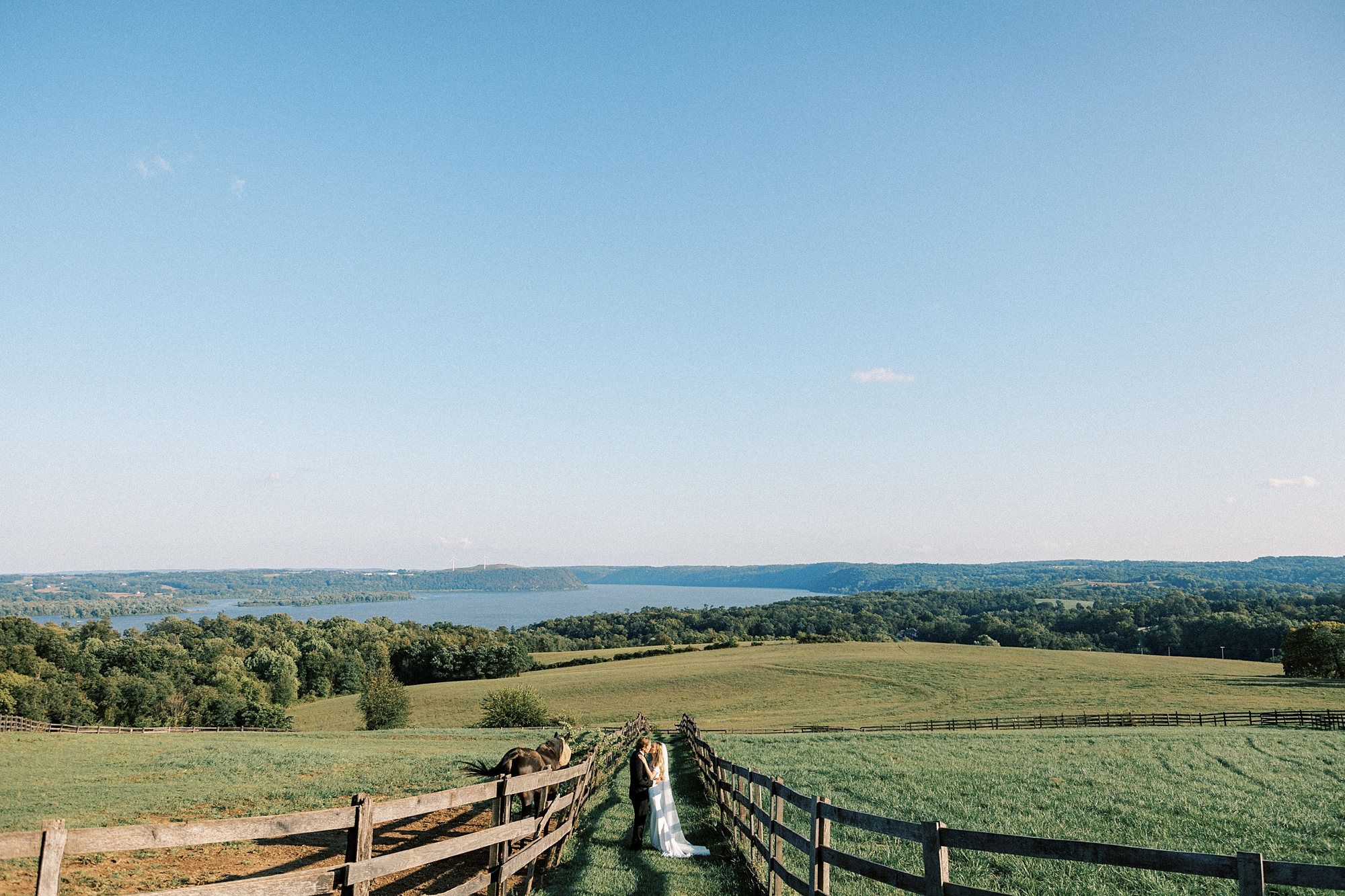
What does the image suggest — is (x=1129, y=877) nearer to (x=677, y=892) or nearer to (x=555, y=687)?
(x=677, y=892)

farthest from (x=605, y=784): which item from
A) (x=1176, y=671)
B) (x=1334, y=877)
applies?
(x=1176, y=671)

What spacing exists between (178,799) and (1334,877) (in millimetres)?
19757

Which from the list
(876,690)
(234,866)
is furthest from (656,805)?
(876,690)

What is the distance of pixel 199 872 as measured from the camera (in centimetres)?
1020

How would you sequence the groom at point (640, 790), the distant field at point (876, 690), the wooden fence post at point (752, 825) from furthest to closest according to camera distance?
1. the distant field at point (876, 690)
2. the groom at point (640, 790)
3. the wooden fence post at point (752, 825)

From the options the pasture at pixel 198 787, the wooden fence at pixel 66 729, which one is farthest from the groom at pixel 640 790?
the wooden fence at pixel 66 729

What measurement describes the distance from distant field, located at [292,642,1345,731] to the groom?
37046 millimetres

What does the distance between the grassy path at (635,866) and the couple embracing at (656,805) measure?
0.58 ft

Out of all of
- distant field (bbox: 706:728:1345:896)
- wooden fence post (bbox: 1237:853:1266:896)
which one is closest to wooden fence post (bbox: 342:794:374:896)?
wooden fence post (bbox: 1237:853:1266:896)

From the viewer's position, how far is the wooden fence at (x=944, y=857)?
3854 millimetres

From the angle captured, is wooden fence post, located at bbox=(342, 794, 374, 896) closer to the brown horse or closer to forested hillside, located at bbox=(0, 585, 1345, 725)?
the brown horse

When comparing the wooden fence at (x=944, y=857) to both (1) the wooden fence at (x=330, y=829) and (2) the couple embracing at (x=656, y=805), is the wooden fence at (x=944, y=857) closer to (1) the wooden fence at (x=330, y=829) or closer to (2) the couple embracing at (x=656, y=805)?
(2) the couple embracing at (x=656, y=805)

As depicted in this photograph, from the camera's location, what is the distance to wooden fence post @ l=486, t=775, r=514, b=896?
24.5ft

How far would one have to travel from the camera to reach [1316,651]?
209 feet
